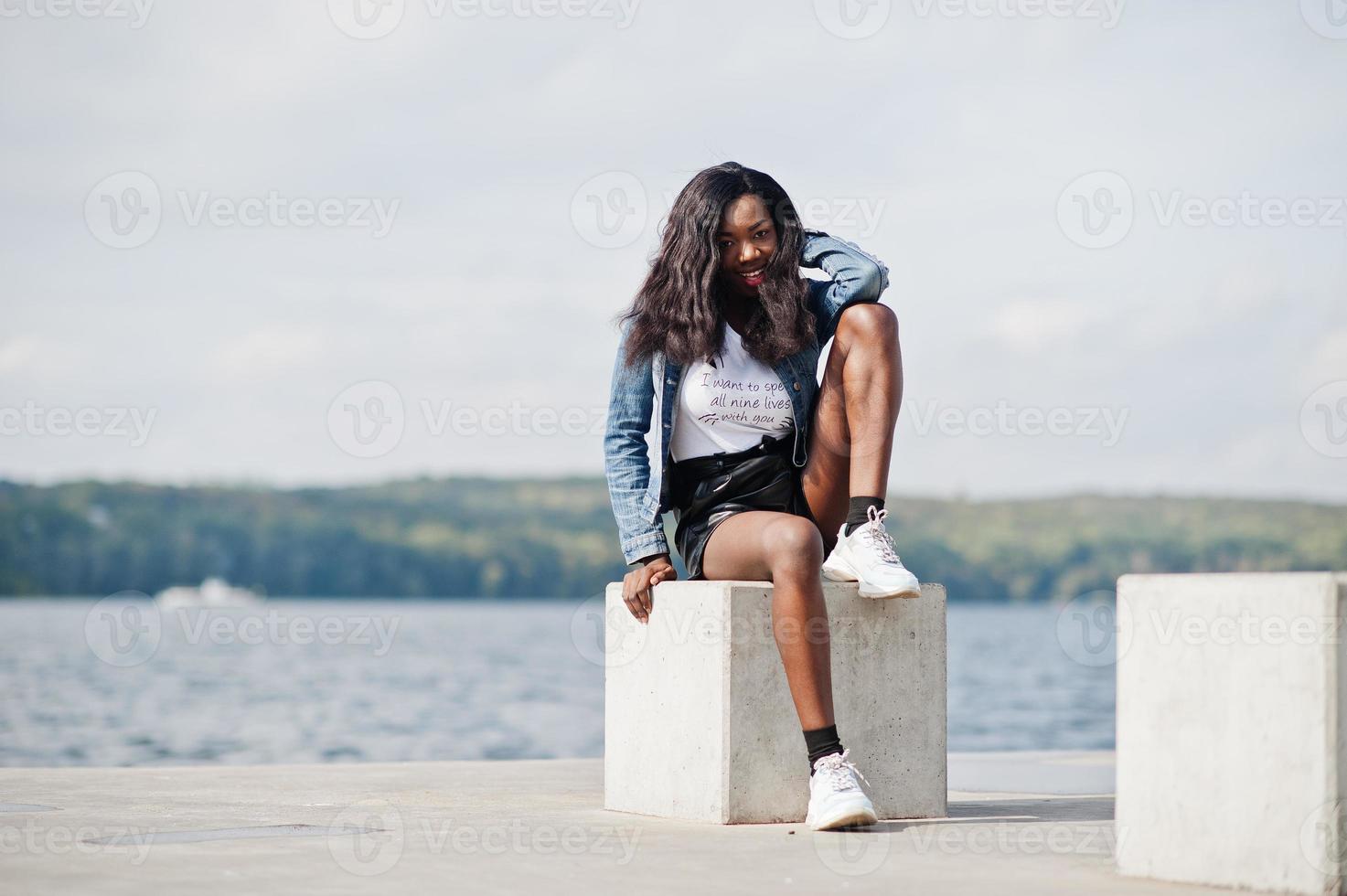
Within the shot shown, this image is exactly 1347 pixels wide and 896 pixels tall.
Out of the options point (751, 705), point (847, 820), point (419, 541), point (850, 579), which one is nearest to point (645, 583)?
point (751, 705)

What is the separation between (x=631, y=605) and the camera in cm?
471

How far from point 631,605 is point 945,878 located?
5.20ft

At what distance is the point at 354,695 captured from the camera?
1462 inches

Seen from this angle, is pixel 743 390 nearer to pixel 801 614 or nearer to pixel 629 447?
pixel 629 447

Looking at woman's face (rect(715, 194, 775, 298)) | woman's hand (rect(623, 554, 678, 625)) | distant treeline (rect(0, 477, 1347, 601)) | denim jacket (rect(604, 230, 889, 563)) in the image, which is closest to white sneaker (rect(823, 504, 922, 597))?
denim jacket (rect(604, 230, 889, 563))

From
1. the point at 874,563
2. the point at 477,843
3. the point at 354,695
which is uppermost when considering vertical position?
the point at 874,563

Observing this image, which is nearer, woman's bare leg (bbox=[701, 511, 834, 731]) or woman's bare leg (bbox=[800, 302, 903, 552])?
woman's bare leg (bbox=[701, 511, 834, 731])

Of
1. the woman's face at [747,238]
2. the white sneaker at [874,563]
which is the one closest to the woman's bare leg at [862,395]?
the white sneaker at [874,563]

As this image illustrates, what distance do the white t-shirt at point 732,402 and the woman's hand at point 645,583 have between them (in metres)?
0.36

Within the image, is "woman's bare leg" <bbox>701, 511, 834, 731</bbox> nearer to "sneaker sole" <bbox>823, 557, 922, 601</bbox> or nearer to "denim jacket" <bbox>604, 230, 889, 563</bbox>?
"sneaker sole" <bbox>823, 557, 922, 601</bbox>

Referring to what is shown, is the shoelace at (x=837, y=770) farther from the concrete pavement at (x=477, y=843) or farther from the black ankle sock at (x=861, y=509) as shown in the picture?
the black ankle sock at (x=861, y=509)

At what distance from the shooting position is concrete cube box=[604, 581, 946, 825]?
442 centimetres

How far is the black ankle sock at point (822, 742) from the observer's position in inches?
168

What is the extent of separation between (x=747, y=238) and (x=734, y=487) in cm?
77
